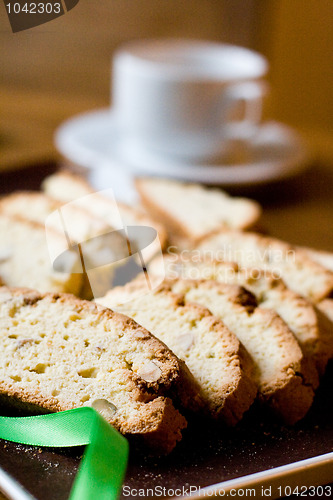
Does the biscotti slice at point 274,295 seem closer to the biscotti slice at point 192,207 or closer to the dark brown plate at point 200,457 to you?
the dark brown plate at point 200,457

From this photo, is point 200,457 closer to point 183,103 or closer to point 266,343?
point 266,343

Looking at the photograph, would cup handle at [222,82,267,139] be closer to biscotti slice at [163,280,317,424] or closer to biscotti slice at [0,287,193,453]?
biscotti slice at [163,280,317,424]

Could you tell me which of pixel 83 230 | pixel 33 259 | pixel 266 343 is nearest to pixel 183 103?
pixel 83 230

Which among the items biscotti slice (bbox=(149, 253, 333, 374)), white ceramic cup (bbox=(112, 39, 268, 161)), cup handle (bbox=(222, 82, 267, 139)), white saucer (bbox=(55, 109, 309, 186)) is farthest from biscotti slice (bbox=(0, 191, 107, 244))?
cup handle (bbox=(222, 82, 267, 139))

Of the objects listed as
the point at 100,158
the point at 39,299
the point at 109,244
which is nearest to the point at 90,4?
the point at 109,244

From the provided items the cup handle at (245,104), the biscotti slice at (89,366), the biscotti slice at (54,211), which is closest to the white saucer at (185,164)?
the cup handle at (245,104)
